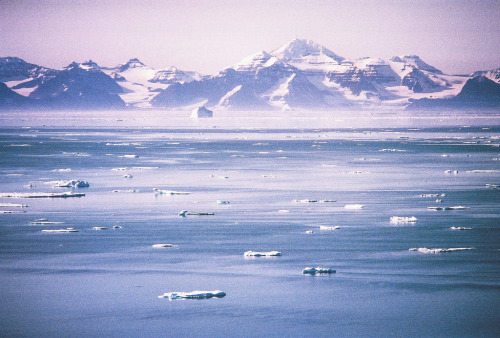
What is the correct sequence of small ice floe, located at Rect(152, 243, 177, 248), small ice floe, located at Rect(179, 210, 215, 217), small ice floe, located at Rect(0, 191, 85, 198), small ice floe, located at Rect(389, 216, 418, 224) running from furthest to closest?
small ice floe, located at Rect(0, 191, 85, 198) → small ice floe, located at Rect(179, 210, 215, 217) → small ice floe, located at Rect(389, 216, 418, 224) → small ice floe, located at Rect(152, 243, 177, 248)

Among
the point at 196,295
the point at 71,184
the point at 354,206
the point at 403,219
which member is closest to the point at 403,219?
the point at 403,219

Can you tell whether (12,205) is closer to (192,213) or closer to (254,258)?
(192,213)

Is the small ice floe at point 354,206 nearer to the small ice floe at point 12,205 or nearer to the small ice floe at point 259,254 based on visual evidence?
the small ice floe at point 259,254

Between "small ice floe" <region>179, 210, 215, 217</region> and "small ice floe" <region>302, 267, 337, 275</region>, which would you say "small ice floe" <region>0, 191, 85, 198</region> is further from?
"small ice floe" <region>302, 267, 337, 275</region>

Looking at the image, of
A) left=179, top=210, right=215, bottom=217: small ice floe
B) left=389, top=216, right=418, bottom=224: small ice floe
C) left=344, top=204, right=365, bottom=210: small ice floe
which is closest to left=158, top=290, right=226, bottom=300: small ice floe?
left=389, top=216, right=418, bottom=224: small ice floe

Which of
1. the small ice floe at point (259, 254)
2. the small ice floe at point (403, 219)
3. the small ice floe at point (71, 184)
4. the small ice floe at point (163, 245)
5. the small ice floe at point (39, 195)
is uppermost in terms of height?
the small ice floe at point (71, 184)

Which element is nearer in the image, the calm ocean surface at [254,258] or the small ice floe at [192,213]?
the calm ocean surface at [254,258]

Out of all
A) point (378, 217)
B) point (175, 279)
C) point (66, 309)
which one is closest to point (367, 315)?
point (175, 279)

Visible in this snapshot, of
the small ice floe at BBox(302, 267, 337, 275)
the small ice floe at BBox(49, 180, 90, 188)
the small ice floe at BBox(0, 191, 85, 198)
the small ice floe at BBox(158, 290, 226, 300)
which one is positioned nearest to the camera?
the small ice floe at BBox(158, 290, 226, 300)

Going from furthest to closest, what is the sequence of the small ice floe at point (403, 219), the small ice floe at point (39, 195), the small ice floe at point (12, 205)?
the small ice floe at point (39, 195) < the small ice floe at point (12, 205) < the small ice floe at point (403, 219)

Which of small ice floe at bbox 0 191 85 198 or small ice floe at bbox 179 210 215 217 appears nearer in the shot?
small ice floe at bbox 179 210 215 217

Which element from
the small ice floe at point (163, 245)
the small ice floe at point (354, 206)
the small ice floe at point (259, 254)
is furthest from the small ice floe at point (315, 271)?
the small ice floe at point (354, 206)
